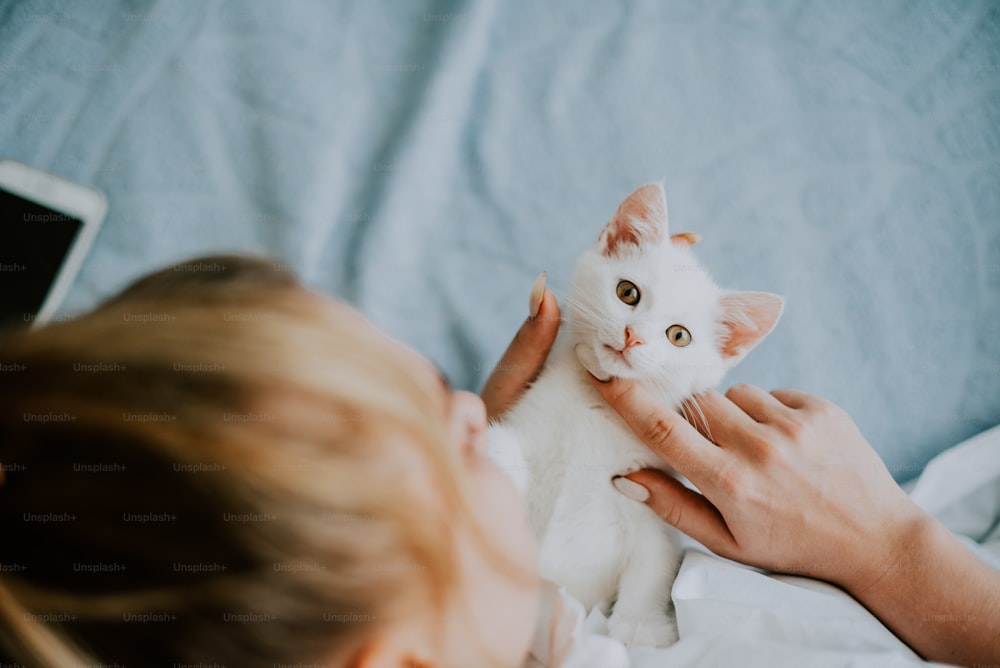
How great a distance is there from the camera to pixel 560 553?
84 centimetres

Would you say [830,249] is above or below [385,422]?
above

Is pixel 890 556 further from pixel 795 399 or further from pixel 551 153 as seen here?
pixel 551 153

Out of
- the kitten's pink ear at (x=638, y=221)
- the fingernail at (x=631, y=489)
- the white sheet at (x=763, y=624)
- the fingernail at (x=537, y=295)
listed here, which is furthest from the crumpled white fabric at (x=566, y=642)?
the kitten's pink ear at (x=638, y=221)

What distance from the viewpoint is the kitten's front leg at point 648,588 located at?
80cm

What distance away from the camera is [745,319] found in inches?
34.9

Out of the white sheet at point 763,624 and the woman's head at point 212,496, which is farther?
the white sheet at point 763,624

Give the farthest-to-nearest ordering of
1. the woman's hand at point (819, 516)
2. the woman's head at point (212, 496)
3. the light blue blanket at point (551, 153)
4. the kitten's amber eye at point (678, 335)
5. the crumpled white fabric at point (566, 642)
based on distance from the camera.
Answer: the light blue blanket at point (551, 153) → the kitten's amber eye at point (678, 335) → the woman's hand at point (819, 516) → the crumpled white fabric at point (566, 642) → the woman's head at point (212, 496)

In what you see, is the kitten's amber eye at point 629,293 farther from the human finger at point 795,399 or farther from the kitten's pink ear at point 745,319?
the human finger at point 795,399

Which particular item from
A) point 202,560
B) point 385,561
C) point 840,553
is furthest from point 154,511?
point 840,553

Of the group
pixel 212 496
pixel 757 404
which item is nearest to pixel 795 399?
pixel 757 404

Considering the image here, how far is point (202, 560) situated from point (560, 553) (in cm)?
56

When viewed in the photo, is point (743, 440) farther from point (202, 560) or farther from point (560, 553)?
point (202, 560)

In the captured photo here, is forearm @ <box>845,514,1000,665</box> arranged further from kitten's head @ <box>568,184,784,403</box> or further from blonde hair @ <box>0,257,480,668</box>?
blonde hair @ <box>0,257,480,668</box>

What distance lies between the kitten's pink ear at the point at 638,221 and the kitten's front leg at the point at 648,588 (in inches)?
16.8
